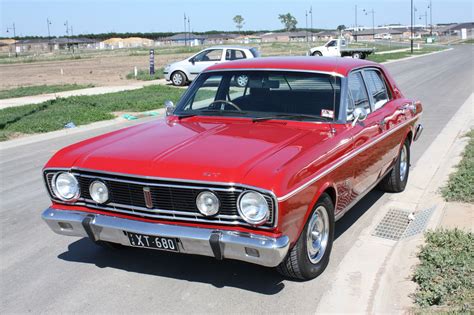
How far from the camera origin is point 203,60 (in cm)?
2364

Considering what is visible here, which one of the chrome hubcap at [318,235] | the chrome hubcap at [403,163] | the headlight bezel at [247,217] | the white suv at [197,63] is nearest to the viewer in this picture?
the headlight bezel at [247,217]

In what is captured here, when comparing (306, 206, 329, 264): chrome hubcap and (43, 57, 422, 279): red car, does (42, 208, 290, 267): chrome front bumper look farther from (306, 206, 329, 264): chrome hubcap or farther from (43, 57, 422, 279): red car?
(306, 206, 329, 264): chrome hubcap

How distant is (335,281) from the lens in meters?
4.37

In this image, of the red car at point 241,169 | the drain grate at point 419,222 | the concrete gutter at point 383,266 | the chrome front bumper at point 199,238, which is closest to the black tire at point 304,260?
the red car at point 241,169

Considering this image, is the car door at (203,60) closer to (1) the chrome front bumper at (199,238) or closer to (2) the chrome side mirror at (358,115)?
(2) the chrome side mirror at (358,115)

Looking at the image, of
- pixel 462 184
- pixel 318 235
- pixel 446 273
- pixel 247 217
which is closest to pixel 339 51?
pixel 462 184

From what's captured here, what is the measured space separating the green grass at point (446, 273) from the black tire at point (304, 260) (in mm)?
720

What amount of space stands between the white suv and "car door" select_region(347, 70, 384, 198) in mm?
17773

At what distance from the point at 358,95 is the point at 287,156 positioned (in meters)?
1.75

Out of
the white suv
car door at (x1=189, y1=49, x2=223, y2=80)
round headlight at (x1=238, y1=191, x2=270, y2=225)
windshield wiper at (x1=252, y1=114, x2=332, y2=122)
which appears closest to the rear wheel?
the white suv

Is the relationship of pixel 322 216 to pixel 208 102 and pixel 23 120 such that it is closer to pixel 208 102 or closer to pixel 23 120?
pixel 208 102

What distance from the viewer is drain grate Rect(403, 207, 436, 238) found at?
5.36m

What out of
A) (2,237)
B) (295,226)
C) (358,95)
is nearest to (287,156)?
(295,226)

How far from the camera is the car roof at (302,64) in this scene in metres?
5.25
